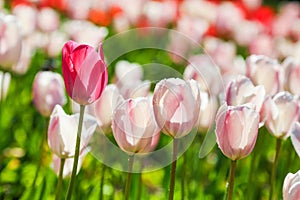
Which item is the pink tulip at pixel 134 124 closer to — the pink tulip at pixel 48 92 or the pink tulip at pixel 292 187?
the pink tulip at pixel 292 187

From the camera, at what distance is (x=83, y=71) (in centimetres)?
160

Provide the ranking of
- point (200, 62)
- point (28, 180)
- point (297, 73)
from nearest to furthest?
point (297, 73) → point (28, 180) → point (200, 62)

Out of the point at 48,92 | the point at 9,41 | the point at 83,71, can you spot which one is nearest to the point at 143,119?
the point at 83,71

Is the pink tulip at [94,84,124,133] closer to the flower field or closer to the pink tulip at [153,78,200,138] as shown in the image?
the flower field

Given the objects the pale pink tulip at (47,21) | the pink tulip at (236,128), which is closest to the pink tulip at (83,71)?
the pink tulip at (236,128)

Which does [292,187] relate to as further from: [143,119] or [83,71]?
[83,71]

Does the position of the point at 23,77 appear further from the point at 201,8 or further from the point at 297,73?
the point at 201,8

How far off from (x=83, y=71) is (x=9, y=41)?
31.1 inches

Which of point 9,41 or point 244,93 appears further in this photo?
point 9,41

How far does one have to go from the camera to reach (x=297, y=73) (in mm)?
2420

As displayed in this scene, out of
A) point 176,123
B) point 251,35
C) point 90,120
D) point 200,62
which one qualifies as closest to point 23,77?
point 200,62

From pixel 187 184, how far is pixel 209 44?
1.67 metres

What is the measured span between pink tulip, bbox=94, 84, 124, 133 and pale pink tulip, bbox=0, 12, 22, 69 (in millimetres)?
492

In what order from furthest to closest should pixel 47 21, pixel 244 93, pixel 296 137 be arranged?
pixel 47 21
pixel 244 93
pixel 296 137
